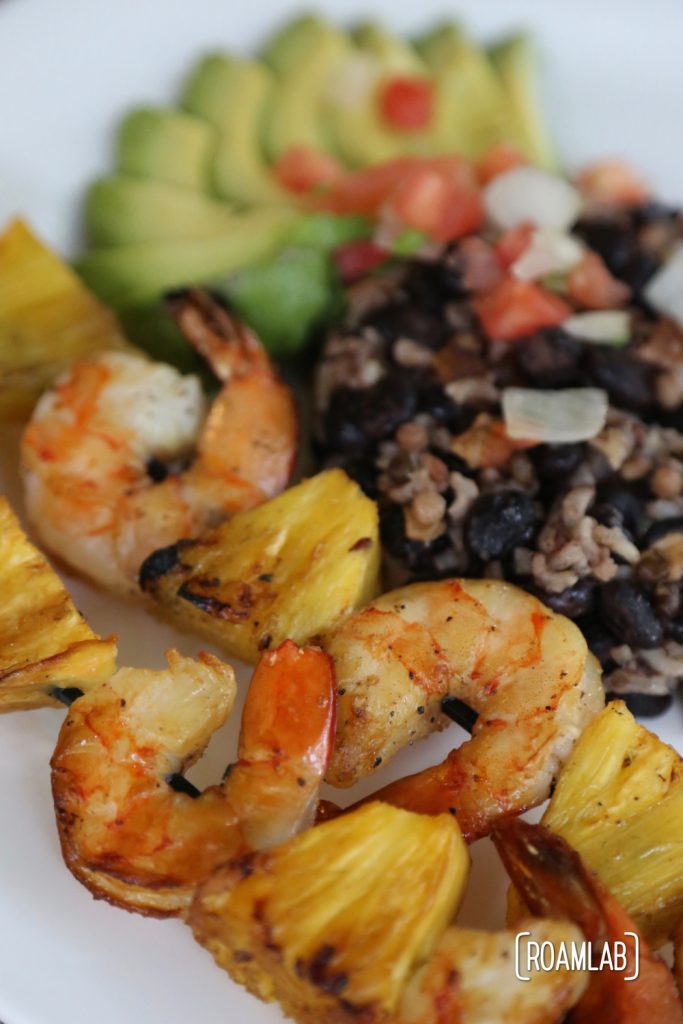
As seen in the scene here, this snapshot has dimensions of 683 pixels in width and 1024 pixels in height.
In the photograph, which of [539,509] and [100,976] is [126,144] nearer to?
[539,509]

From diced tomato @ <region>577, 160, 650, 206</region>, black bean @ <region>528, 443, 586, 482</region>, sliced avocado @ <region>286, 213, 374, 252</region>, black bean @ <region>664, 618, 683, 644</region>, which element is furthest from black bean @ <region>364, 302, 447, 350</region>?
black bean @ <region>664, 618, 683, 644</region>

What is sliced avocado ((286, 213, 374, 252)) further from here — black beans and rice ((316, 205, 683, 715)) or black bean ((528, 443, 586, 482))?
black bean ((528, 443, 586, 482))

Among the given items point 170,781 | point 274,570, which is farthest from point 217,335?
point 170,781

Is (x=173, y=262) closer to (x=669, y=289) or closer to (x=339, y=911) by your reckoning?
(x=669, y=289)

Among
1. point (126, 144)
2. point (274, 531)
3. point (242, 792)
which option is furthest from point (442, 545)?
point (126, 144)

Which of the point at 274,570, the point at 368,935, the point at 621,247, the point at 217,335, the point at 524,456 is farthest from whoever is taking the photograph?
the point at 621,247

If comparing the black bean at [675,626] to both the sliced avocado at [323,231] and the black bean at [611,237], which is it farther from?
the sliced avocado at [323,231]
